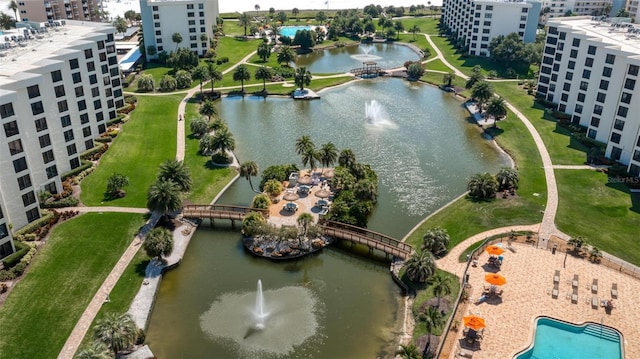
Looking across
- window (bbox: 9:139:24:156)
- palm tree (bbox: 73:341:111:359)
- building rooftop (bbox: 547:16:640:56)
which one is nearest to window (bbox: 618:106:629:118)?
building rooftop (bbox: 547:16:640:56)

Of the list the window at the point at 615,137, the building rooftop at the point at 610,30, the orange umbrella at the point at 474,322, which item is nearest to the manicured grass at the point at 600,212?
the window at the point at 615,137

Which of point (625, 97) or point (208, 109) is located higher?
point (625, 97)

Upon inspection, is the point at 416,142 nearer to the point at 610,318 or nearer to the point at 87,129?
the point at 610,318

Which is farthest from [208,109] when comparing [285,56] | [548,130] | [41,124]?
[548,130]

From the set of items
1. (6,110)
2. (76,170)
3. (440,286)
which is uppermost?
(6,110)

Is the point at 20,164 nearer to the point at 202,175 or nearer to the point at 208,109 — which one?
the point at 202,175

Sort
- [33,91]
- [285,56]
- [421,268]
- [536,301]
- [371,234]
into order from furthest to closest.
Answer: [285,56] → [33,91] → [371,234] → [421,268] → [536,301]

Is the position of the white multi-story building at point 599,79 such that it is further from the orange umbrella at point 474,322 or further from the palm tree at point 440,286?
the orange umbrella at point 474,322

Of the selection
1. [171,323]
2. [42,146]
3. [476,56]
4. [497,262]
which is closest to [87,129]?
[42,146]
